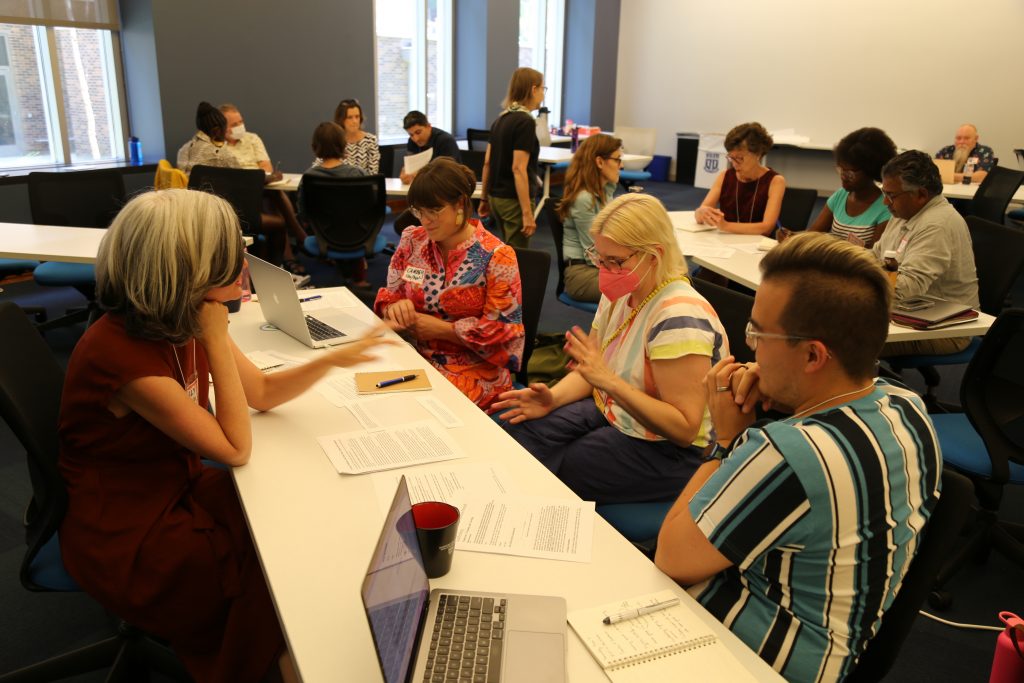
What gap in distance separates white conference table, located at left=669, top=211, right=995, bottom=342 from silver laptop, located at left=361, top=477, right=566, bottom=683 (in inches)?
72.5

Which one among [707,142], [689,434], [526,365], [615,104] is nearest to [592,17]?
[615,104]

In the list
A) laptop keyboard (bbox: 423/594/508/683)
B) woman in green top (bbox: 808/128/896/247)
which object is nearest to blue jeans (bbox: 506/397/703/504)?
laptop keyboard (bbox: 423/594/508/683)

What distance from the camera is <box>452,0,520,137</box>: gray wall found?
30.8 ft

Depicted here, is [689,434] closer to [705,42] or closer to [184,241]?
[184,241]

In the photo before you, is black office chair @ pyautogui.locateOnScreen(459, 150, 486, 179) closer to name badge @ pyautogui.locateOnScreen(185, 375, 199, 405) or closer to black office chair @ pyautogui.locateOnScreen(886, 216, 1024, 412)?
black office chair @ pyautogui.locateOnScreen(886, 216, 1024, 412)

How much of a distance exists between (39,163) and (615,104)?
8839 millimetres

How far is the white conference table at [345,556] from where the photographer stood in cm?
116

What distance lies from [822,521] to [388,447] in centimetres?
101

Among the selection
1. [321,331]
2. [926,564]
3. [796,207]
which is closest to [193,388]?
[321,331]

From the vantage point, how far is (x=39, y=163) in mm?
6309

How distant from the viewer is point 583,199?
3.91 meters

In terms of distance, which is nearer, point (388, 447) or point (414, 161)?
point (388, 447)

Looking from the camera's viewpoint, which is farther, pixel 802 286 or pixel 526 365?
pixel 526 365

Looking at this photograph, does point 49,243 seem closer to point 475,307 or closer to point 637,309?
point 475,307
